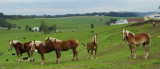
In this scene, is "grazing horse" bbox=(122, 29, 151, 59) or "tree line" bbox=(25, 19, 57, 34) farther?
"tree line" bbox=(25, 19, 57, 34)

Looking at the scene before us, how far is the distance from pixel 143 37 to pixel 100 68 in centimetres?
686

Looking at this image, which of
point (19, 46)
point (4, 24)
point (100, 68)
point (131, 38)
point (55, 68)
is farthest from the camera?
point (4, 24)

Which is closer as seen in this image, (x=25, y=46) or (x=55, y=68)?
(x=55, y=68)

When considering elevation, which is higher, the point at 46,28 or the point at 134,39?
the point at 134,39

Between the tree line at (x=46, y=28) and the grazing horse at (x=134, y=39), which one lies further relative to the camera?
the tree line at (x=46, y=28)

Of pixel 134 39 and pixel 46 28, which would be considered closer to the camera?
pixel 134 39

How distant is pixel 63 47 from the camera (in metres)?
21.4

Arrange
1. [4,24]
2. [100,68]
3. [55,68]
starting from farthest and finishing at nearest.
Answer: [4,24], [55,68], [100,68]

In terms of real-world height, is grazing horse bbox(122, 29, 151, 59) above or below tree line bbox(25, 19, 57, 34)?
above

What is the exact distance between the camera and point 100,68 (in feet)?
52.0

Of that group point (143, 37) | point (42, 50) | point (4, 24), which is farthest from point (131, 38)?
point (4, 24)

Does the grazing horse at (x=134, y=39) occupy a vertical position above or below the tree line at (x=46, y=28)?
above

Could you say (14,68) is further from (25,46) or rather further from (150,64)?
(150,64)

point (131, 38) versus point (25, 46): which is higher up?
point (131, 38)
